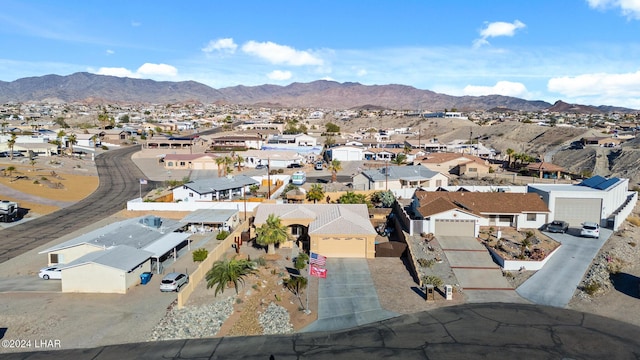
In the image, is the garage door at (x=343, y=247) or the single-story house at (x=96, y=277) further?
the garage door at (x=343, y=247)

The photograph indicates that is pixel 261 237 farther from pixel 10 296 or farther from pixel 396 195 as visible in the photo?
pixel 396 195

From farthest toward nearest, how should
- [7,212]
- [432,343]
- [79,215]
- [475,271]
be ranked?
[79,215] < [7,212] < [475,271] < [432,343]

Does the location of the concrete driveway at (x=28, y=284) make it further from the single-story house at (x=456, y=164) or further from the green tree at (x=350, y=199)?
the single-story house at (x=456, y=164)

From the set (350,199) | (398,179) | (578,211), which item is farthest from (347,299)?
(398,179)

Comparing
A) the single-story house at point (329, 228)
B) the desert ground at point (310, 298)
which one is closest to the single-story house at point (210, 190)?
the single-story house at point (329, 228)

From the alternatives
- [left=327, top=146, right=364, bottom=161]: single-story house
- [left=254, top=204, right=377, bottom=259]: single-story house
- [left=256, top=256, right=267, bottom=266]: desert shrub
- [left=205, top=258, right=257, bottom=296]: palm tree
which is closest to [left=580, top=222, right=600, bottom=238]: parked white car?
[left=254, top=204, right=377, bottom=259]: single-story house

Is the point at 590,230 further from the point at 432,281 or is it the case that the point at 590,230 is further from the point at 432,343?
the point at 432,343
